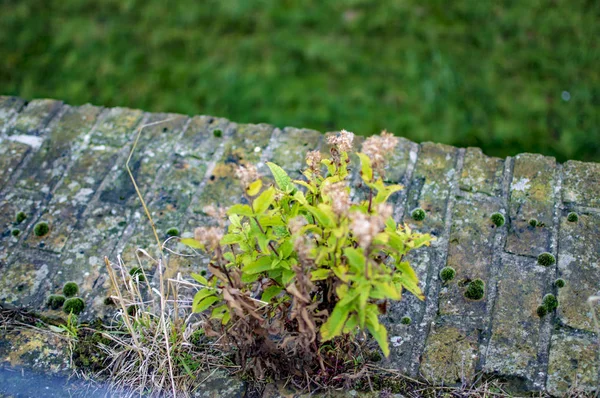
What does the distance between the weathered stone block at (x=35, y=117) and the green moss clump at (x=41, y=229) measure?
0.64 m

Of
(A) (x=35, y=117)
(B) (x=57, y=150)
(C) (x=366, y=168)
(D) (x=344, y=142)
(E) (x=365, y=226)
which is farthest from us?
(A) (x=35, y=117)

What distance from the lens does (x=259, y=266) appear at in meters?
2.17

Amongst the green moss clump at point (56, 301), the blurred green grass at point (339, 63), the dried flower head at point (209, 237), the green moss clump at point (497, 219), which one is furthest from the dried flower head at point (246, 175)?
the blurred green grass at point (339, 63)

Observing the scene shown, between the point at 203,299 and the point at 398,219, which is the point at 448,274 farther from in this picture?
the point at 203,299

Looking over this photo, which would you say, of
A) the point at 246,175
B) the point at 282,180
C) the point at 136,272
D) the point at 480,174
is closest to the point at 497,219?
the point at 480,174

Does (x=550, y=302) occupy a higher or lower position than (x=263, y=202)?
lower

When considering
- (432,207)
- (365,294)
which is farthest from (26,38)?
(365,294)

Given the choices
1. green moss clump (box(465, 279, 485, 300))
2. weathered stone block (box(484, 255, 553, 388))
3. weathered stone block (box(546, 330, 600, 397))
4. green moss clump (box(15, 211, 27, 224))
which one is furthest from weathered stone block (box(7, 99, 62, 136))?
weathered stone block (box(546, 330, 600, 397))

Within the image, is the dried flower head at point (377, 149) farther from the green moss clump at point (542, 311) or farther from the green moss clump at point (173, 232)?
the green moss clump at point (173, 232)

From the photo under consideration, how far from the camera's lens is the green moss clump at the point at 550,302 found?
242cm

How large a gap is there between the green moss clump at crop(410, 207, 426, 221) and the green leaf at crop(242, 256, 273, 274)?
0.87 meters

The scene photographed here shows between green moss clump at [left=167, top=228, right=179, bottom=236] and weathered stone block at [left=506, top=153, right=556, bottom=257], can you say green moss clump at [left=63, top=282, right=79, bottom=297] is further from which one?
weathered stone block at [left=506, top=153, right=556, bottom=257]

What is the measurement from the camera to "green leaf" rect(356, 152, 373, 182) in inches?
80.7

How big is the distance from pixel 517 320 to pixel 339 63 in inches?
112
